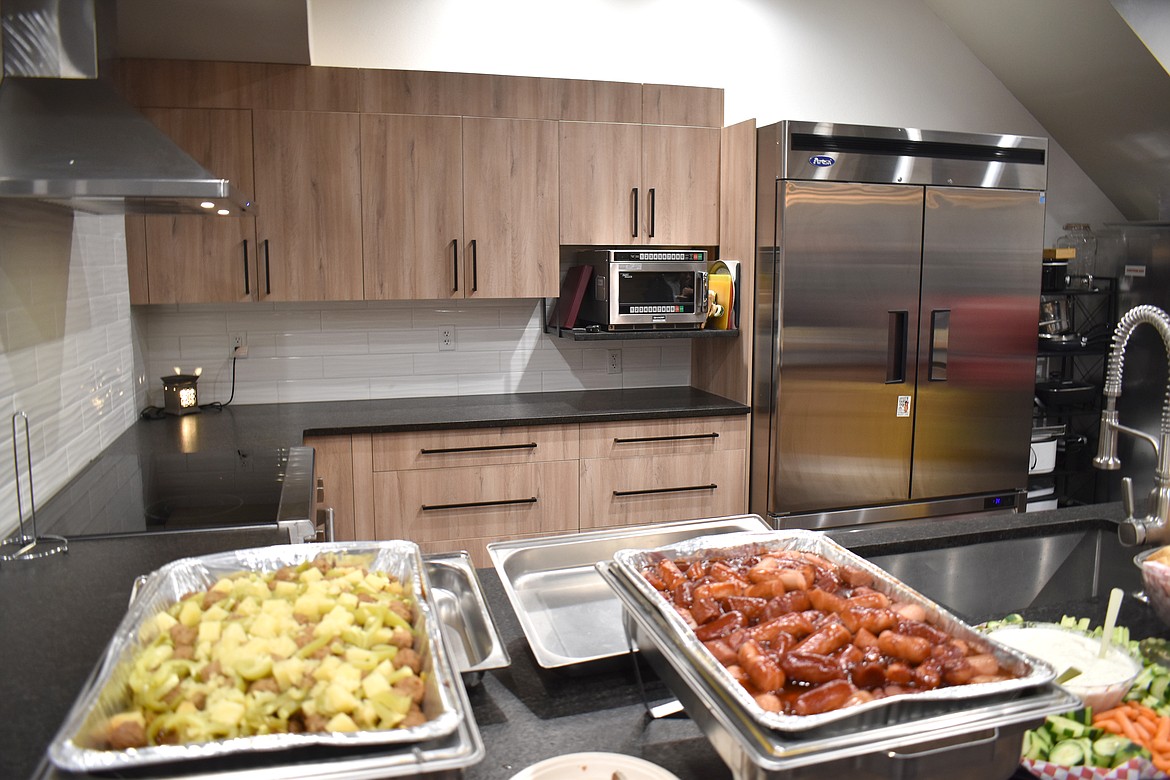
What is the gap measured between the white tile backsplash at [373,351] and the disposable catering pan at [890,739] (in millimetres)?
3038

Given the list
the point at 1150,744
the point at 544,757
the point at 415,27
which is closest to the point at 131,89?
the point at 415,27

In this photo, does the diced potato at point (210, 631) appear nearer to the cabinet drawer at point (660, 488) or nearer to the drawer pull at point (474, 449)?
the drawer pull at point (474, 449)

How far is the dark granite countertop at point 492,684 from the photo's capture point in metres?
1.16

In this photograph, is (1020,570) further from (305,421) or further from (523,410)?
(305,421)

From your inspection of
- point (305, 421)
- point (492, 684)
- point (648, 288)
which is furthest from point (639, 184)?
point (492, 684)

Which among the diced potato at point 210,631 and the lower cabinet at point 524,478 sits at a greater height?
the diced potato at point 210,631

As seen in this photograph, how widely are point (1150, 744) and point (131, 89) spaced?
3.65 metres

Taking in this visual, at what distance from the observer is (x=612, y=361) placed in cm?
420

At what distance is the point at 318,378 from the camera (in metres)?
3.85

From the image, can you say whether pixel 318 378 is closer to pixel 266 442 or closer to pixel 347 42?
pixel 266 442

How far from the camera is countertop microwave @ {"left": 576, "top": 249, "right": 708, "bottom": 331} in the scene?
363 cm

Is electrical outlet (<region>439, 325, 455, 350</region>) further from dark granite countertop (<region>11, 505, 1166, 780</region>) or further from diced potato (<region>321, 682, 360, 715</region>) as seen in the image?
diced potato (<region>321, 682, 360, 715</region>)

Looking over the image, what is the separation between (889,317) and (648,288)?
103 cm

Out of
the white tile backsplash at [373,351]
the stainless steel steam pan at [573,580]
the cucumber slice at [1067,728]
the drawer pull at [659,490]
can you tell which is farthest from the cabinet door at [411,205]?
the cucumber slice at [1067,728]
